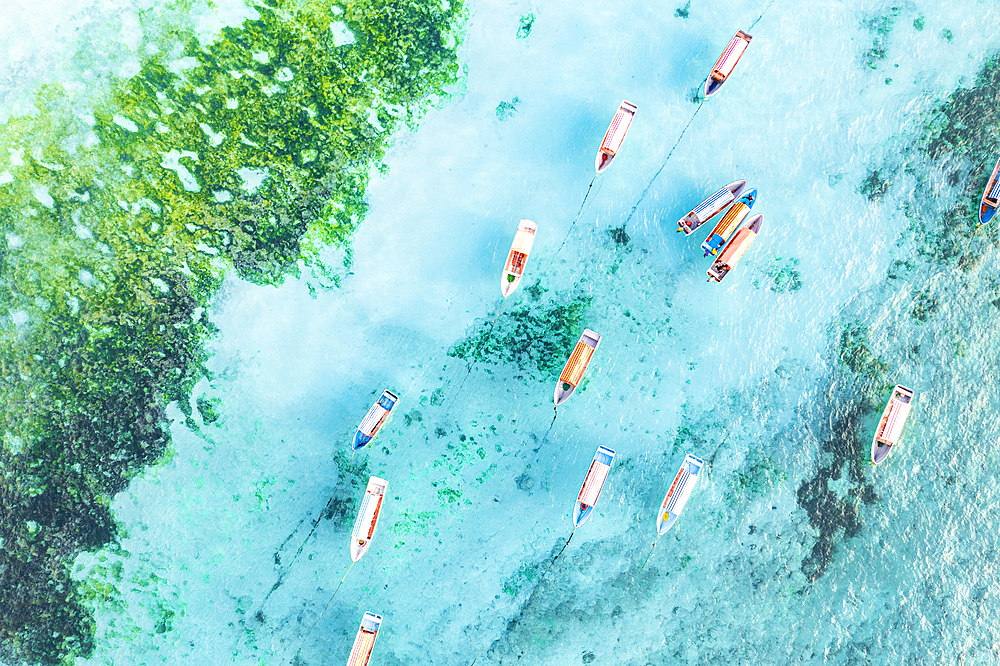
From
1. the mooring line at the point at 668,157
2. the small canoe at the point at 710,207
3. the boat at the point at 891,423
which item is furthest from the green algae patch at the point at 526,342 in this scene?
the boat at the point at 891,423

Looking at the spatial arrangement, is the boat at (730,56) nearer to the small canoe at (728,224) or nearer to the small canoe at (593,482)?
the small canoe at (728,224)

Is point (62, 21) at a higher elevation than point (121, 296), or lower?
higher

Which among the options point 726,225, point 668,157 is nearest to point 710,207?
point 726,225

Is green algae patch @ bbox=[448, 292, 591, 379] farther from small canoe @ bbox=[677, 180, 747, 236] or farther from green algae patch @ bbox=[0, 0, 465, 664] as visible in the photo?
green algae patch @ bbox=[0, 0, 465, 664]

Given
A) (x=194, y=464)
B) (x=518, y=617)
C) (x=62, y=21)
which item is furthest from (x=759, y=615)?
(x=62, y=21)

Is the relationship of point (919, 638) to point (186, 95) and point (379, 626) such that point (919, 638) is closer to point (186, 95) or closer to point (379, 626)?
point (379, 626)

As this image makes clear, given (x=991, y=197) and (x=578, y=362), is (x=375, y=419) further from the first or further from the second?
(x=991, y=197)

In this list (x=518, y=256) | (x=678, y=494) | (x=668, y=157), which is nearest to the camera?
(x=678, y=494)
